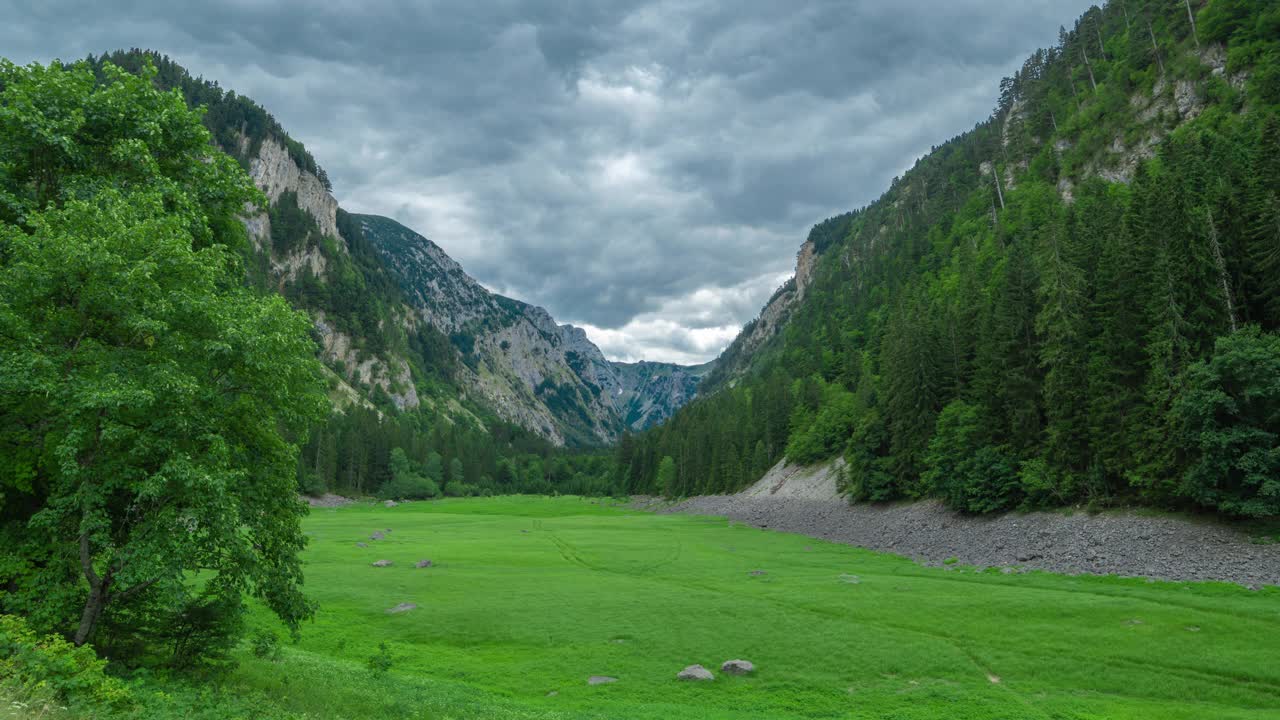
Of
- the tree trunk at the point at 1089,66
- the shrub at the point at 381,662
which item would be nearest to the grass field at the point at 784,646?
the shrub at the point at 381,662

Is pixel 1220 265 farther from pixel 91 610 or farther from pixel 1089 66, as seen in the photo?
pixel 1089 66

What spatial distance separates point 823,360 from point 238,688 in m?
160

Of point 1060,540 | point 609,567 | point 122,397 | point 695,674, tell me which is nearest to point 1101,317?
point 1060,540

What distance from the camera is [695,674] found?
22.7 metres

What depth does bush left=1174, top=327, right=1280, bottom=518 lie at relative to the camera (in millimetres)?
37312

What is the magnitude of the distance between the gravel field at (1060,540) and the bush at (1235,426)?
7.80ft

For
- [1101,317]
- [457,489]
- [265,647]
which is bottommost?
[457,489]

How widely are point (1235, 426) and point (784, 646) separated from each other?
3708 cm

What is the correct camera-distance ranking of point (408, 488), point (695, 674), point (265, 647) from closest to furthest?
point (265, 647)
point (695, 674)
point (408, 488)

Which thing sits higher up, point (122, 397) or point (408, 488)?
point (122, 397)

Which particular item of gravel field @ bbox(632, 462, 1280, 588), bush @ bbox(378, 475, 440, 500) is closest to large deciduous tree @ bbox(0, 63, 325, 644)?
gravel field @ bbox(632, 462, 1280, 588)

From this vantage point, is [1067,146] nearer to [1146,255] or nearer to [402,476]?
[1146,255]

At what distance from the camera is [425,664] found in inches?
950

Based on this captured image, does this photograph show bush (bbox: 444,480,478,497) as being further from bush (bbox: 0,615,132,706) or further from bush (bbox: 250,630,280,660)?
bush (bbox: 0,615,132,706)
